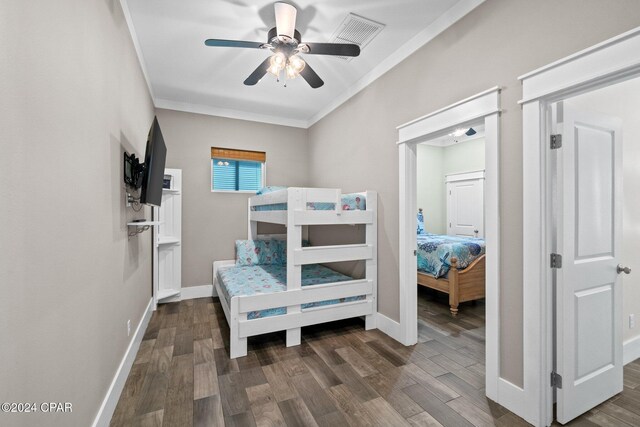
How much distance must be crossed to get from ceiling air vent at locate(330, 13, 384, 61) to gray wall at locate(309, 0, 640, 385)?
1.41 feet

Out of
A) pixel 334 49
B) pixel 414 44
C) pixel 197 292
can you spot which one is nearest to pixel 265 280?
pixel 197 292

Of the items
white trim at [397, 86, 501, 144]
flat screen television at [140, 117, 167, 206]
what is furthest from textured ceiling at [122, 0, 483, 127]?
flat screen television at [140, 117, 167, 206]

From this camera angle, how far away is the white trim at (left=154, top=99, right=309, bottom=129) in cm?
401

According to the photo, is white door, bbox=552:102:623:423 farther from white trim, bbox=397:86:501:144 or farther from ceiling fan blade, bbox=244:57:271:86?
ceiling fan blade, bbox=244:57:271:86

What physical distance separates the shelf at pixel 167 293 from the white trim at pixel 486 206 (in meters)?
2.99

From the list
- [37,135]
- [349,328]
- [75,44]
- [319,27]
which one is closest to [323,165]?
[319,27]

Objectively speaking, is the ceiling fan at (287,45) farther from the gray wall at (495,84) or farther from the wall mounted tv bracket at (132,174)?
the wall mounted tv bracket at (132,174)

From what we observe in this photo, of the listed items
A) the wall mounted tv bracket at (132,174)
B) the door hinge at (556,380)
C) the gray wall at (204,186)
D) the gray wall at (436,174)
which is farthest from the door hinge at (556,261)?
the gray wall at (436,174)

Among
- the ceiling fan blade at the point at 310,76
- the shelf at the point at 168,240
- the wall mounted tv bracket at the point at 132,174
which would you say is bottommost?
the shelf at the point at 168,240

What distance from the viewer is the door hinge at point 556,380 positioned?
5.44ft

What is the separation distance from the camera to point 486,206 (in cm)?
197

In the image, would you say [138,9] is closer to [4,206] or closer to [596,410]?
[4,206]

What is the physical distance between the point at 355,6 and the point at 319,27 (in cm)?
37

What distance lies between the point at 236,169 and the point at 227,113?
0.86 m
